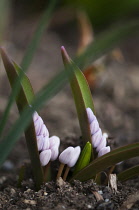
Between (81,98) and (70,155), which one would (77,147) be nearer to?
(70,155)

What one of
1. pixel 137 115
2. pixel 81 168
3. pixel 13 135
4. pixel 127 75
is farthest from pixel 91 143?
pixel 127 75

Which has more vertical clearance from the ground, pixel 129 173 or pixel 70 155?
pixel 70 155

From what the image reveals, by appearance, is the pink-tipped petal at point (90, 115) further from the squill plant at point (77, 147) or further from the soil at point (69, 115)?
the soil at point (69, 115)

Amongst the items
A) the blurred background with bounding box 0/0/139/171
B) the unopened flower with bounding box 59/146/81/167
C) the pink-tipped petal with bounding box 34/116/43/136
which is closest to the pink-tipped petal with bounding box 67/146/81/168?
the unopened flower with bounding box 59/146/81/167

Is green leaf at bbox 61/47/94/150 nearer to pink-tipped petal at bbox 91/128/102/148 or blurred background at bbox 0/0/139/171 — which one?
pink-tipped petal at bbox 91/128/102/148

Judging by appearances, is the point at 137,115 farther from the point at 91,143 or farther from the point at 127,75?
the point at 91,143

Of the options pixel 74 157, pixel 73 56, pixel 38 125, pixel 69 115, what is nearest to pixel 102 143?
pixel 74 157
